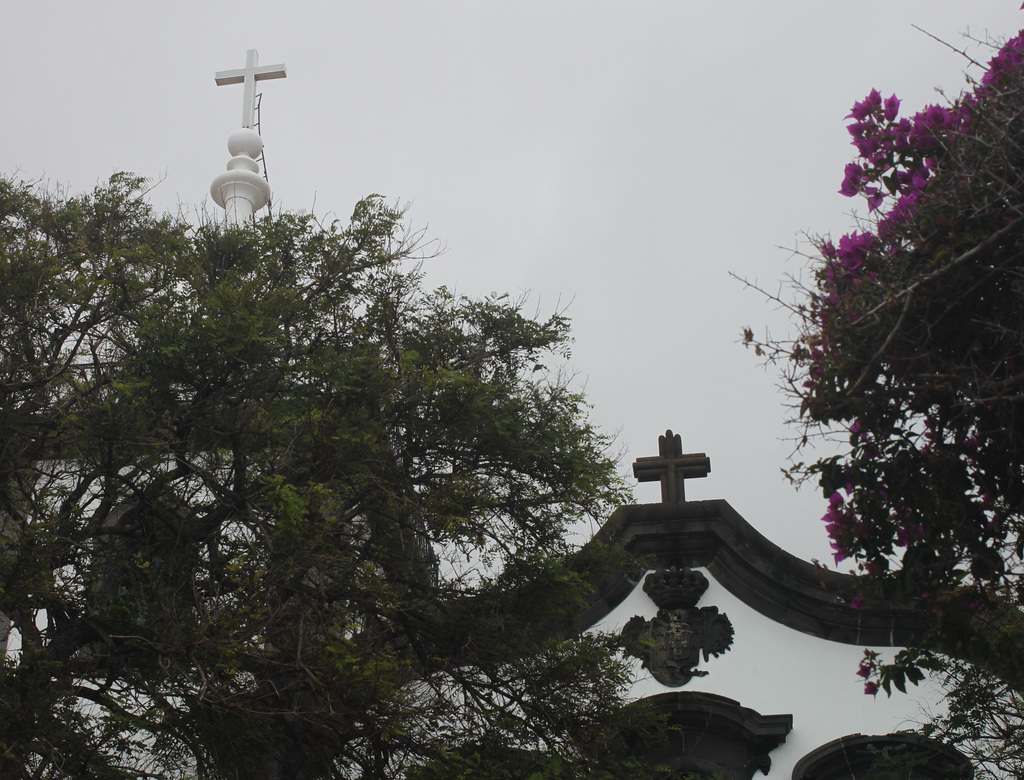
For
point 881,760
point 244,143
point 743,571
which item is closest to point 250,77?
point 244,143

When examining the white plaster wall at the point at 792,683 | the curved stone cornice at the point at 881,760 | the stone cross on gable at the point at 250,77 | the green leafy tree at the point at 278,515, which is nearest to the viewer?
the green leafy tree at the point at 278,515

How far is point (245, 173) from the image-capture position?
15359 mm

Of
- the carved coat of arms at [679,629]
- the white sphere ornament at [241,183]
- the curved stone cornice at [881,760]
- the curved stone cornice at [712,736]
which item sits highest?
the white sphere ornament at [241,183]

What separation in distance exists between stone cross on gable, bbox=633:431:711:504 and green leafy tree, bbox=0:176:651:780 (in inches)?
78.7

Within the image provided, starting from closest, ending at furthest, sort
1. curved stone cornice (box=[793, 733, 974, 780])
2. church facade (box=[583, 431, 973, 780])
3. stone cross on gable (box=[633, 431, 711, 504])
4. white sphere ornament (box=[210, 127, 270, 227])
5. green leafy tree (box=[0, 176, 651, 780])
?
green leafy tree (box=[0, 176, 651, 780]), curved stone cornice (box=[793, 733, 974, 780]), church facade (box=[583, 431, 973, 780]), stone cross on gable (box=[633, 431, 711, 504]), white sphere ornament (box=[210, 127, 270, 227])

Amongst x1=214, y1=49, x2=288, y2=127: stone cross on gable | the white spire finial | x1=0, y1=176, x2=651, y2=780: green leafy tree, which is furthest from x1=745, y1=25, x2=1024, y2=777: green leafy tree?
x1=214, y1=49, x2=288, y2=127: stone cross on gable

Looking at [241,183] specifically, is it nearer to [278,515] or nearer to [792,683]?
[278,515]

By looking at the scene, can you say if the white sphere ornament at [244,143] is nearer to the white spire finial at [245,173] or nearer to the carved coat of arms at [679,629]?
the white spire finial at [245,173]

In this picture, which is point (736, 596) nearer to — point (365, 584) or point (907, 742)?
point (907, 742)

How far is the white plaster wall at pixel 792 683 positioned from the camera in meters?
9.99

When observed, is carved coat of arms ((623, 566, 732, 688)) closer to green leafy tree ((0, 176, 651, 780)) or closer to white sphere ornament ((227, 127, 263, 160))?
green leafy tree ((0, 176, 651, 780))

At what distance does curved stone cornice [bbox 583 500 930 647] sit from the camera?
10531 millimetres

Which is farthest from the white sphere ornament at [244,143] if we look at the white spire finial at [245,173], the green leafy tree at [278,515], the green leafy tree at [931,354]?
the green leafy tree at [931,354]

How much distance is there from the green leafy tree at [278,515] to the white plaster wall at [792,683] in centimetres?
166
